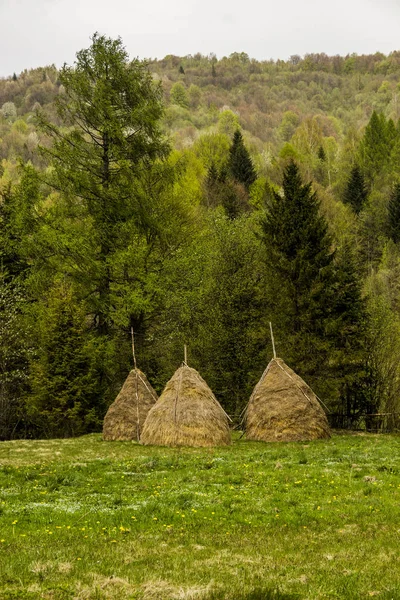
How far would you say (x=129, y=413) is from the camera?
990 inches

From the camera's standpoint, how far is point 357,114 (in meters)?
141

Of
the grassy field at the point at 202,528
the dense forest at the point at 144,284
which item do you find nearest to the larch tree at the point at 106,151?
the dense forest at the point at 144,284

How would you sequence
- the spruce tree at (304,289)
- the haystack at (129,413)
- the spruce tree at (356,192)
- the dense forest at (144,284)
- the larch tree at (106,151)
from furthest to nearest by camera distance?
1. the spruce tree at (356,192)
2. the larch tree at (106,151)
3. the dense forest at (144,284)
4. the spruce tree at (304,289)
5. the haystack at (129,413)

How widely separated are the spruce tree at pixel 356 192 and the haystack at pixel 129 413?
5629cm

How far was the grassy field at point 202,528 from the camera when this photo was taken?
6.55m

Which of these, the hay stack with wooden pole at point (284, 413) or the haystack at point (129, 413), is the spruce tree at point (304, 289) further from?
the haystack at point (129, 413)

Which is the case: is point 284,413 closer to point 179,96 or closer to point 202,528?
point 202,528

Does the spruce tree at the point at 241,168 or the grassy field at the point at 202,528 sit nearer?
the grassy field at the point at 202,528

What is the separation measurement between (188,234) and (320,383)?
14219 mm

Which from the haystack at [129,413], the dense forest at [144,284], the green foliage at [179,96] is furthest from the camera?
the green foliage at [179,96]

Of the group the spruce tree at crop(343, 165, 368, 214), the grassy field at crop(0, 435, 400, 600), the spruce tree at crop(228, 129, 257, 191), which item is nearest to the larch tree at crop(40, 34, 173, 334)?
the grassy field at crop(0, 435, 400, 600)

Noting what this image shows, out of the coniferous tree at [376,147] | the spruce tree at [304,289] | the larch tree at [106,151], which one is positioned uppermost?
the coniferous tree at [376,147]

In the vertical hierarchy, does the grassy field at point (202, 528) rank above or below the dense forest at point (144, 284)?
below

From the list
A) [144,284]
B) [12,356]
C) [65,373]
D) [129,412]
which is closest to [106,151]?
[144,284]
